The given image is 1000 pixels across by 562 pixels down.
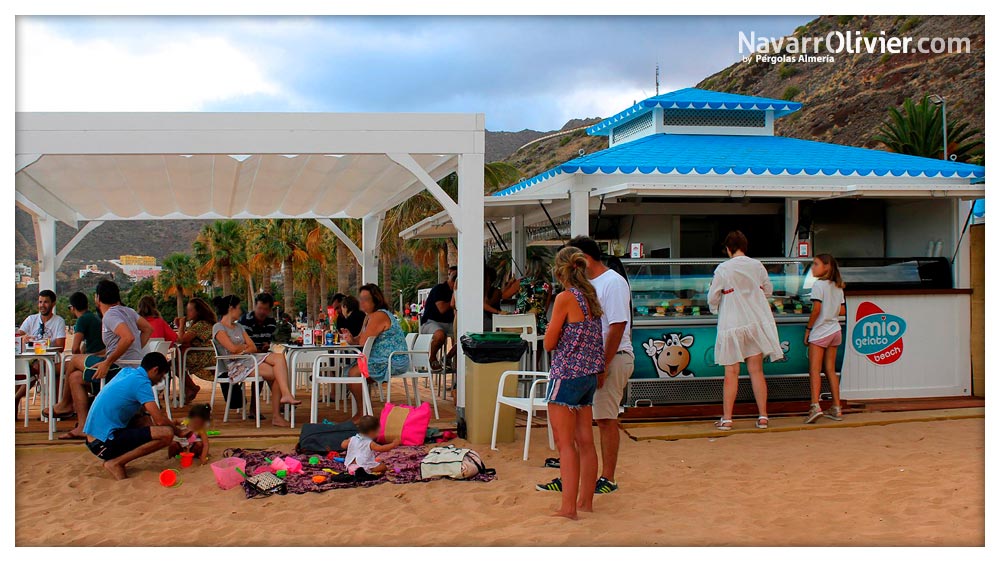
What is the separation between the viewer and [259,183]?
9336mm

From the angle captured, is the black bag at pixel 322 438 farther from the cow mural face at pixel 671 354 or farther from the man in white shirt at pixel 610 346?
the cow mural face at pixel 671 354

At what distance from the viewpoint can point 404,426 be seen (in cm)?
657

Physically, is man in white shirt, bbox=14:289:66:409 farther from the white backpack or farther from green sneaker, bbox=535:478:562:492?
green sneaker, bbox=535:478:562:492

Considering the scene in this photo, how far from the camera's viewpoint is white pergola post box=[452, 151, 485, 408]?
691 centimetres

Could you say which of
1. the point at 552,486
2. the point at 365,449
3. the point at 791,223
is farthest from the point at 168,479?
the point at 791,223

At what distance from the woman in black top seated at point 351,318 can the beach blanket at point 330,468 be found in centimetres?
236

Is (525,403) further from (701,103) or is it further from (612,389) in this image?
(701,103)

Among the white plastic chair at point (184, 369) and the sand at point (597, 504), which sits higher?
the white plastic chair at point (184, 369)

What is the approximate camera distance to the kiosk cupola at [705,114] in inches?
435

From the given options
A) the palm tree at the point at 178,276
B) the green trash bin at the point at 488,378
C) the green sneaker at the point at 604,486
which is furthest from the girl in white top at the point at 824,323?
the palm tree at the point at 178,276

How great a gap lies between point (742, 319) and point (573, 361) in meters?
2.94

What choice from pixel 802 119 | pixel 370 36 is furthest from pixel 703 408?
pixel 802 119

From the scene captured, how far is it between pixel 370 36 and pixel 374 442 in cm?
305

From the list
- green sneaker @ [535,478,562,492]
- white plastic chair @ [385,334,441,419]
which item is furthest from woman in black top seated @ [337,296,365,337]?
green sneaker @ [535,478,562,492]
